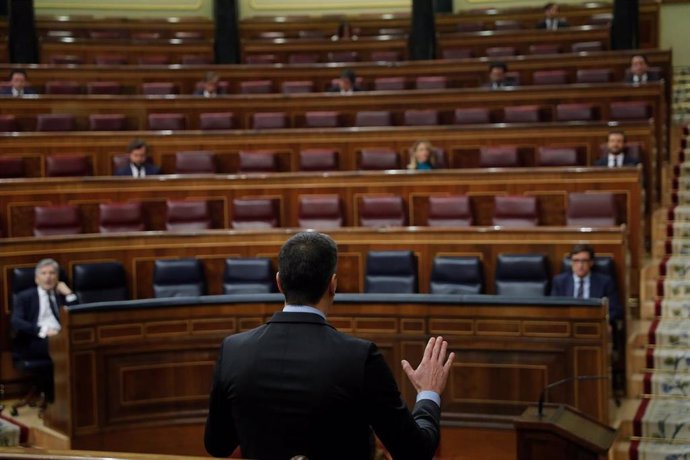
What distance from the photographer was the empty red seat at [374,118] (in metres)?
5.68

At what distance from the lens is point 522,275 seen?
3922 mm

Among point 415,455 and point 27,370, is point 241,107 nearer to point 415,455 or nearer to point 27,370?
point 27,370

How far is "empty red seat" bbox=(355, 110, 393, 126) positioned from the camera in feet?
18.6

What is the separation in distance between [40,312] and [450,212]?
181 centimetres

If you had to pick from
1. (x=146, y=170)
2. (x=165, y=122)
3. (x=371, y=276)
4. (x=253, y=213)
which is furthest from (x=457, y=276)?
(x=165, y=122)

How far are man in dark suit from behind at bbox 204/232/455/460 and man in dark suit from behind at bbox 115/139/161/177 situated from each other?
373 centimetres

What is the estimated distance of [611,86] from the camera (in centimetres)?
561

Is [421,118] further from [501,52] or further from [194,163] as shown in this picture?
[501,52]

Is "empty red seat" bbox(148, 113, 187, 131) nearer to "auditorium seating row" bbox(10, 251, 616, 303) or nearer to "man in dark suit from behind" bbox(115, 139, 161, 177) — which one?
"man in dark suit from behind" bbox(115, 139, 161, 177)

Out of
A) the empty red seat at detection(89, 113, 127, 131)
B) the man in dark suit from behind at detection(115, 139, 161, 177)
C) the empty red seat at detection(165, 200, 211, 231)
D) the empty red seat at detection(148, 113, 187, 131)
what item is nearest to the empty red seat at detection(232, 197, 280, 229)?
the empty red seat at detection(165, 200, 211, 231)

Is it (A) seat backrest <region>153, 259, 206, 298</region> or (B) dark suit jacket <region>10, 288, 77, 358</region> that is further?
(A) seat backrest <region>153, 259, 206, 298</region>

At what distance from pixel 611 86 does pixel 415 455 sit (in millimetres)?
4711

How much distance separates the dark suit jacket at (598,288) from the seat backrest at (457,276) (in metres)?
0.33

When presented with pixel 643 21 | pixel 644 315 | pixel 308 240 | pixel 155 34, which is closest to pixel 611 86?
pixel 644 315
